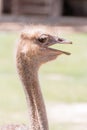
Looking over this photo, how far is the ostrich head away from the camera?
170 inches

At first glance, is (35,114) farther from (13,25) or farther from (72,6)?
(72,6)

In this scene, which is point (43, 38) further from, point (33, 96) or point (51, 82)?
point (51, 82)

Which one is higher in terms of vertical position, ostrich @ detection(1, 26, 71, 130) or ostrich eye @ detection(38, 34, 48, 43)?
ostrich eye @ detection(38, 34, 48, 43)

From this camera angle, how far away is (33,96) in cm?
439

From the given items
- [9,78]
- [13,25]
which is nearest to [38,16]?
[13,25]

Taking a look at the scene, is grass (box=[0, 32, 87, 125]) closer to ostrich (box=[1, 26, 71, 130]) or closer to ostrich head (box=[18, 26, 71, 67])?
ostrich (box=[1, 26, 71, 130])

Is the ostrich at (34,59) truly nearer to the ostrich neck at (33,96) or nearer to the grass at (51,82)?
the ostrich neck at (33,96)

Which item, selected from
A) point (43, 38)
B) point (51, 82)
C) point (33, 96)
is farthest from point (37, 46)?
point (51, 82)

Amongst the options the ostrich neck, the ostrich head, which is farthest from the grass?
the ostrich head

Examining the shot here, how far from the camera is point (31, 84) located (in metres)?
4.39

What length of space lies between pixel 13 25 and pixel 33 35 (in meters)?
12.9

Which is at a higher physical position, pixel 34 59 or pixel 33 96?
pixel 34 59

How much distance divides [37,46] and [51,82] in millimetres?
6195

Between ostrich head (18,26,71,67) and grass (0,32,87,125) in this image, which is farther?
grass (0,32,87,125)
